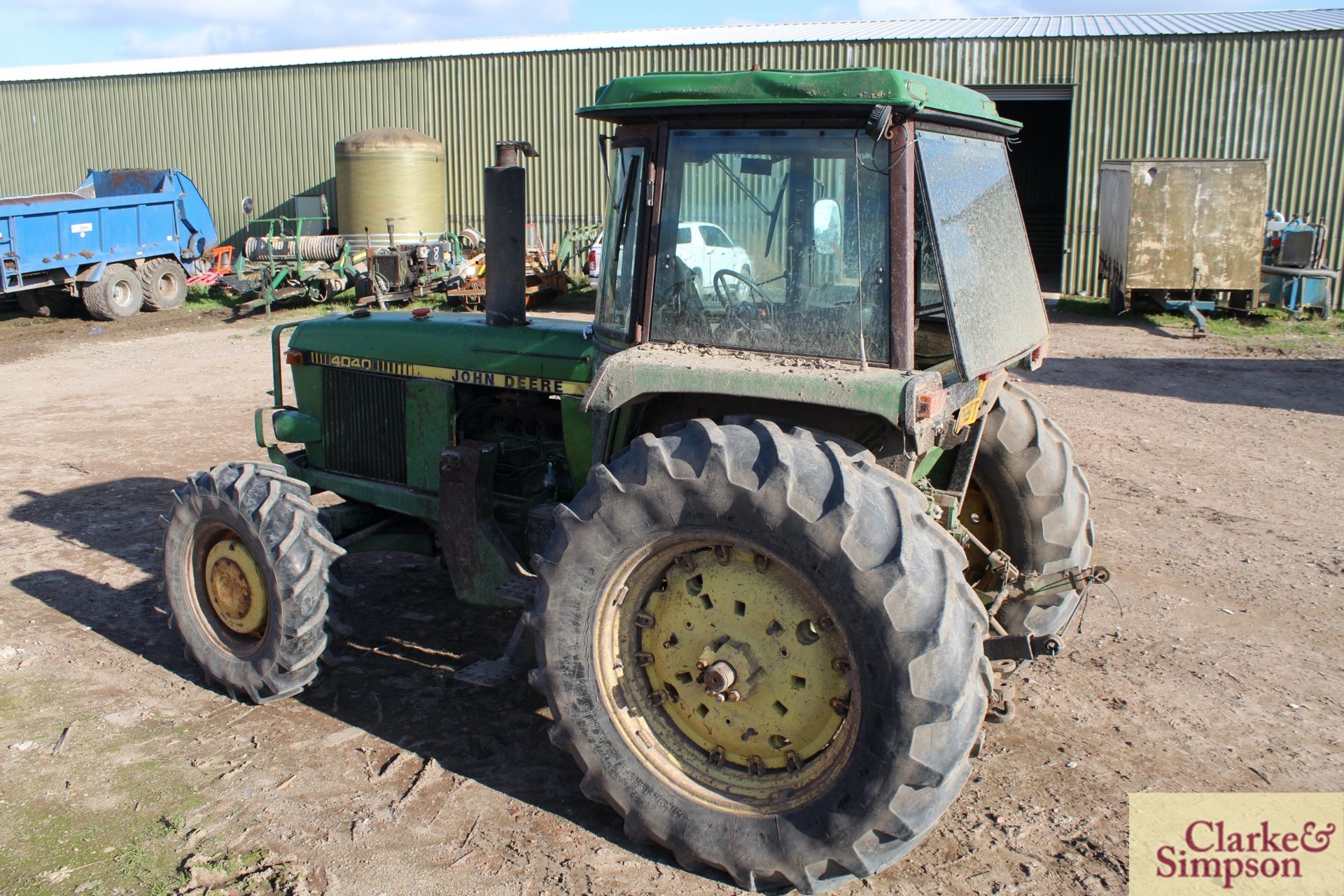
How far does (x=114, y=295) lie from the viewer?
17578 mm

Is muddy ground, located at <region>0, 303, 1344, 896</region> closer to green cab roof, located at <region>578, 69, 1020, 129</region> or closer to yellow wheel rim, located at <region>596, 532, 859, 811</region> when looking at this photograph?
yellow wheel rim, located at <region>596, 532, 859, 811</region>

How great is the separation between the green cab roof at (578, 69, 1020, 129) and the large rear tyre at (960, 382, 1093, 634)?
1.34m

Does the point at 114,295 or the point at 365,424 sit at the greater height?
the point at 114,295

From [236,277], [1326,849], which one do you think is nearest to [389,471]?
[1326,849]

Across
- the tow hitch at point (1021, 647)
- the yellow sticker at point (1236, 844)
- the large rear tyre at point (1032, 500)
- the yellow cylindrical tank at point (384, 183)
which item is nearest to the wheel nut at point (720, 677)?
the tow hitch at point (1021, 647)

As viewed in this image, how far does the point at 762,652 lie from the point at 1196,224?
576 inches

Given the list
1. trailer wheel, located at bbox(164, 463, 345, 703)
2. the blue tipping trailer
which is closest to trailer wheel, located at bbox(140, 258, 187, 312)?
the blue tipping trailer

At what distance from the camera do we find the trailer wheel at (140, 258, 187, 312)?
1825cm

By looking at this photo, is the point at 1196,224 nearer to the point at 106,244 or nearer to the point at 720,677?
the point at 720,677

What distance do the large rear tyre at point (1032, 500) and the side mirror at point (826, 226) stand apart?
4.46 ft

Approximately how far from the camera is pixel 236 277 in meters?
18.3

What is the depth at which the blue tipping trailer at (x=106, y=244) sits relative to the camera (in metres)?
16.2

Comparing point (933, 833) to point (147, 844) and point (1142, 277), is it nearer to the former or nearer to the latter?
point (147, 844)

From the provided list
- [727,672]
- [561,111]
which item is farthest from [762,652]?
[561,111]
